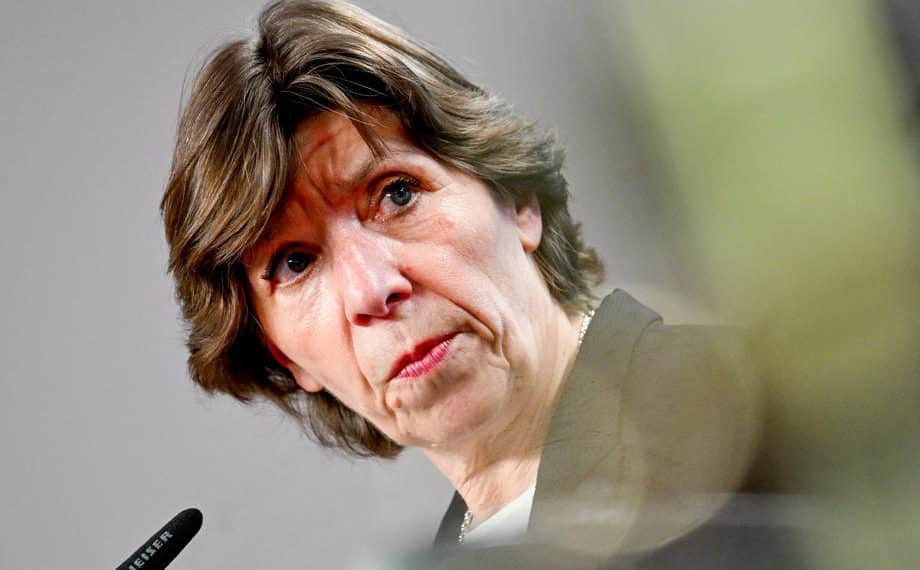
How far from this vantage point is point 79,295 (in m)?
0.98

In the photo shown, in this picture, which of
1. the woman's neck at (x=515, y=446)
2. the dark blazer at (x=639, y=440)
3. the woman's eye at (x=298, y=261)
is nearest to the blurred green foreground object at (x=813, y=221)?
the dark blazer at (x=639, y=440)

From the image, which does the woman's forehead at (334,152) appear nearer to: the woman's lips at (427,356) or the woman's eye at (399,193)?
the woman's eye at (399,193)

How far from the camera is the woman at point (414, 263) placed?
0.86 meters

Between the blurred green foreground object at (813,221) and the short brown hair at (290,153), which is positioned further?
the short brown hair at (290,153)

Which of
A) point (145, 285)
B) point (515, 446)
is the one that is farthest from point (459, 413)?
point (145, 285)

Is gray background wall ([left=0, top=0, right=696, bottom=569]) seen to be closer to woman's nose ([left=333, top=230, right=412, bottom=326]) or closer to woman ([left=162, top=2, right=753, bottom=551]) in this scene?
woman ([left=162, top=2, right=753, bottom=551])

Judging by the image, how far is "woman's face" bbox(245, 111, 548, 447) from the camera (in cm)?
86

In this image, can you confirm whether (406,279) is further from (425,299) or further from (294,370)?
(294,370)

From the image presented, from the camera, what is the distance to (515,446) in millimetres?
878

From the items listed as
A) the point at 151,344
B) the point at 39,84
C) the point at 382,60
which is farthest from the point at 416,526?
the point at 39,84

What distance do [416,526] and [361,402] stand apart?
11 centimetres

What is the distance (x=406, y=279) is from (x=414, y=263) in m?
0.02

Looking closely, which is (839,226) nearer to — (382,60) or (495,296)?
(495,296)

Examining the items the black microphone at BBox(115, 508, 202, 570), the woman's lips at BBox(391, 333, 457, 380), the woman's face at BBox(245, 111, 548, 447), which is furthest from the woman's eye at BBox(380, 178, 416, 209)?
the black microphone at BBox(115, 508, 202, 570)
